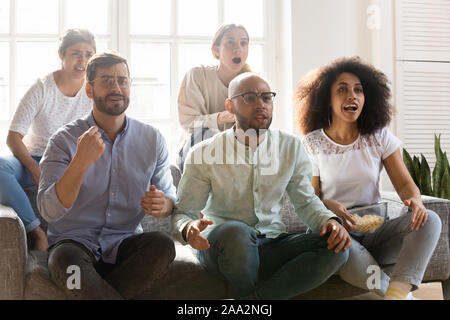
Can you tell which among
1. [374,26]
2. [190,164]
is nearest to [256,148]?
[190,164]

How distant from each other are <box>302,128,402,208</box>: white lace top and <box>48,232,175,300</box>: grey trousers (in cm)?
75

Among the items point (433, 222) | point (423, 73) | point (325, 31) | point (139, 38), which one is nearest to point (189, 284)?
point (433, 222)

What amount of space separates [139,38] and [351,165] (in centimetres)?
174

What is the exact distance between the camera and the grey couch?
160 centimetres

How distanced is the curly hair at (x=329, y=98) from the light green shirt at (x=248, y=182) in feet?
1.17

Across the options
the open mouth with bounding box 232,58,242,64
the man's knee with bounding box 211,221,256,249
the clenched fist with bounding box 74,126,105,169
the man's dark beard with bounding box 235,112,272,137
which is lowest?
the man's knee with bounding box 211,221,256,249

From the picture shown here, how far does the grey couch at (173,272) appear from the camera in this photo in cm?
160

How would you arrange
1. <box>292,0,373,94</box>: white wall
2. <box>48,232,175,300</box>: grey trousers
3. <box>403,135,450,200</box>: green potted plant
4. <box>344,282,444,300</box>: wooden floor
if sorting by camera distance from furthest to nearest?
<box>292,0,373,94</box>: white wall → <box>403,135,450,200</box>: green potted plant → <box>344,282,444,300</box>: wooden floor → <box>48,232,175,300</box>: grey trousers

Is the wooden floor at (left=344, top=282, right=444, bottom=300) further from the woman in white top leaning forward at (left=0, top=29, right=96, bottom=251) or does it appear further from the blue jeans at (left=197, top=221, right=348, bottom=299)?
the woman in white top leaning forward at (left=0, top=29, right=96, bottom=251)

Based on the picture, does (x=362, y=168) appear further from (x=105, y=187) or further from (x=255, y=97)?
(x=105, y=187)

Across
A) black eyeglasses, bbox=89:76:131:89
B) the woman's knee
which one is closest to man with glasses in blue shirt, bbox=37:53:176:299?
black eyeglasses, bbox=89:76:131:89

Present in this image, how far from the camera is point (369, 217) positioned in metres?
1.92

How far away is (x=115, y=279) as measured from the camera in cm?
161
